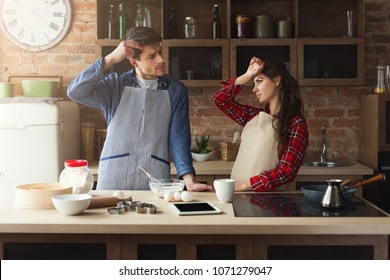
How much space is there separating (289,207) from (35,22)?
316 centimetres

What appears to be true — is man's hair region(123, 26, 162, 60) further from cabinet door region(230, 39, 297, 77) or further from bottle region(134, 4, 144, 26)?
bottle region(134, 4, 144, 26)

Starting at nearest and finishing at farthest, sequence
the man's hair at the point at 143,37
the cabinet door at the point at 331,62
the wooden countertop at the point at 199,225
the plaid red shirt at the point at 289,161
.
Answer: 1. the wooden countertop at the point at 199,225
2. the plaid red shirt at the point at 289,161
3. the man's hair at the point at 143,37
4. the cabinet door at the point at 331,62

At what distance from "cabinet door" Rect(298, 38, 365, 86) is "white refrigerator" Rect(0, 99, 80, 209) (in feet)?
6.34

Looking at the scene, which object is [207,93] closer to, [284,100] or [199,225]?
[284,100]

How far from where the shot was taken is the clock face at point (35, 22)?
4566mm

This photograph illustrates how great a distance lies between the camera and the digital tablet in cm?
212

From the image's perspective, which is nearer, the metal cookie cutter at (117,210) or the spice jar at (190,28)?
the metal cookie cutter at (117,210)

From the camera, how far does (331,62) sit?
4.43m

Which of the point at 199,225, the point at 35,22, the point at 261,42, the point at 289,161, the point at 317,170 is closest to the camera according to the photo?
the point at 199,225

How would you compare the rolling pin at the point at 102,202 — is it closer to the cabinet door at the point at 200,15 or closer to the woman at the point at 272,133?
the woman at the point at 272,133

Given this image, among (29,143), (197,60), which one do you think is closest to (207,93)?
(197,60)

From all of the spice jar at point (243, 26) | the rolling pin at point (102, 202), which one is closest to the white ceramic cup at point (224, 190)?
the rolling pin at point (102, 202)

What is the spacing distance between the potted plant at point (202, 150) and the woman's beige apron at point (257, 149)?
126cm
